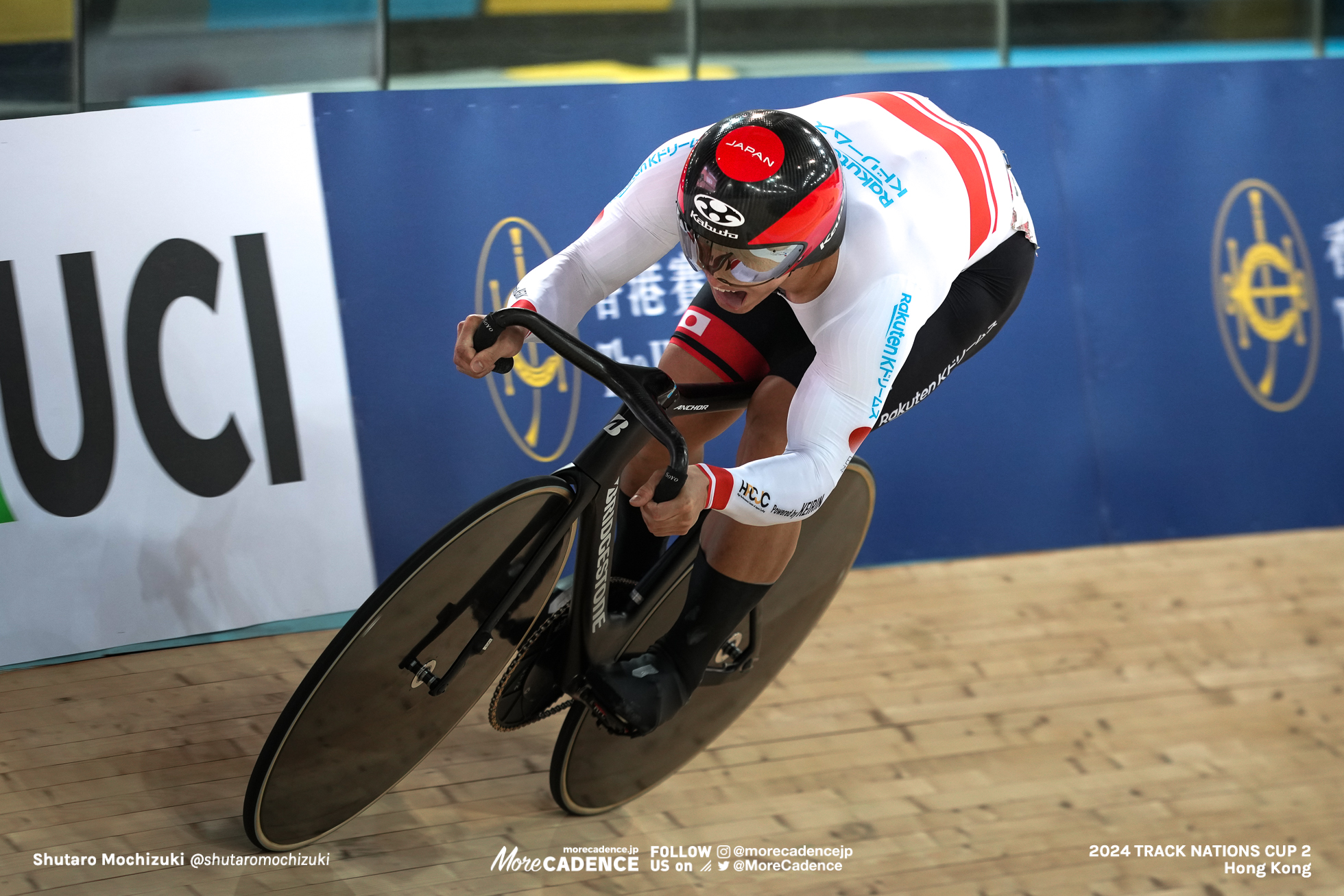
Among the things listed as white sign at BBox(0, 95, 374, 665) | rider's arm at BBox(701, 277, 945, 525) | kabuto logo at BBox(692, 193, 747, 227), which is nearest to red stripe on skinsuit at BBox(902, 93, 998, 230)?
rider's arm at BBox(701, 277, 945, 525)

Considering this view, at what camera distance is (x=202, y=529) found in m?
3.23

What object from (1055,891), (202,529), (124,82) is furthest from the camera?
(124,82)

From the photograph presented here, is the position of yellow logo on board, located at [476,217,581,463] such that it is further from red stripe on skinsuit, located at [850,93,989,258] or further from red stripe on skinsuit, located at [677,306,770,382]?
red stripe on skinsuit, located at [850,93,989,258]

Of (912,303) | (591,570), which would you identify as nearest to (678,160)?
(912,303)

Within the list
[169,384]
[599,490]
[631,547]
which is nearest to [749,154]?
[599,490]

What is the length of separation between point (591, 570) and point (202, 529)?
147 cm

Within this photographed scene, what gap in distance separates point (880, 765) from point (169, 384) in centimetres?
221

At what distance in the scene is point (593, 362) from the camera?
2.09 metres

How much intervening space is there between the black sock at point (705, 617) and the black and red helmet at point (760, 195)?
27.0 inches

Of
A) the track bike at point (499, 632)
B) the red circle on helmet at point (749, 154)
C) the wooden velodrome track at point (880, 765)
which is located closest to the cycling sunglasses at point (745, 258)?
the red circle on helmet at point (749, 154)

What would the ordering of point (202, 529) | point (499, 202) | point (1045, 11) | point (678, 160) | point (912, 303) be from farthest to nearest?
point (1045, 11)
point (499, 202)
point (202, 529)
point (678, 160)
point (912, 303)

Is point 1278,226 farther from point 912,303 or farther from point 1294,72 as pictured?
point 912,303

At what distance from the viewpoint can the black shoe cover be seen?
2348 mm

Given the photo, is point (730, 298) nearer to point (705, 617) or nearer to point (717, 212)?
point (717, 212)
